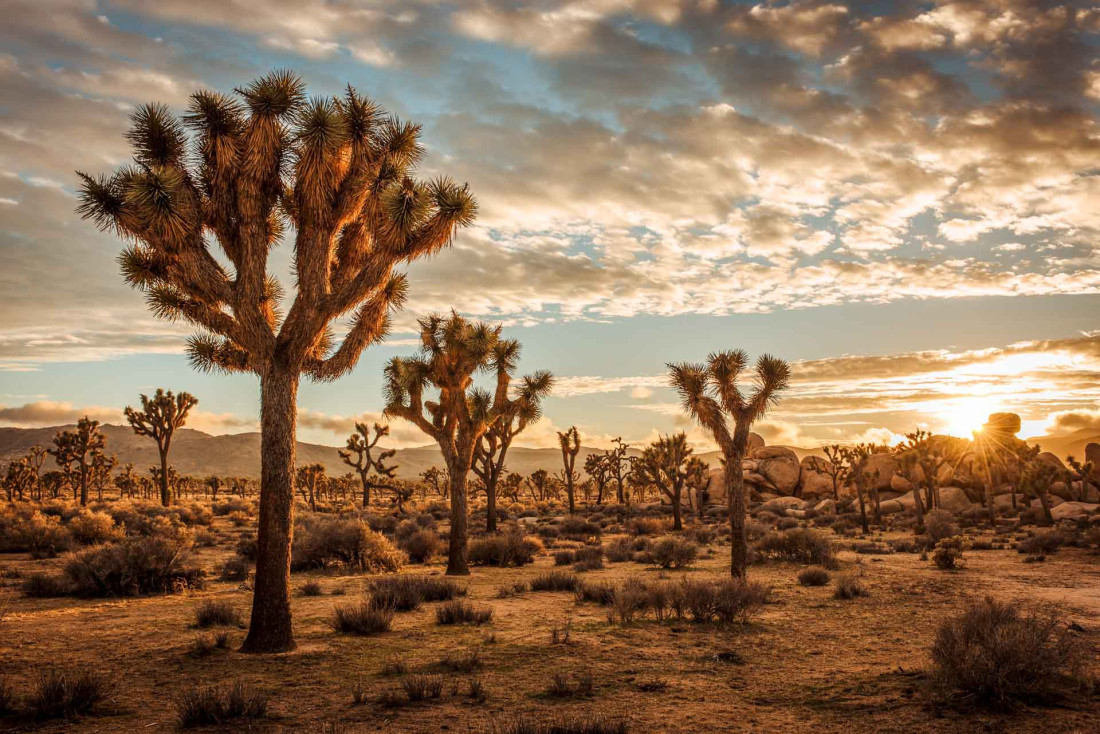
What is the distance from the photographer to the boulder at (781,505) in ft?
155

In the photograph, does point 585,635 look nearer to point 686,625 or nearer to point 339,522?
point 686,625

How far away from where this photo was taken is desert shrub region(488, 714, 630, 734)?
5.66 metres

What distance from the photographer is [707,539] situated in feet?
95.7

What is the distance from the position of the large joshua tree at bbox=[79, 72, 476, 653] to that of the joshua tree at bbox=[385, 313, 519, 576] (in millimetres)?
8500

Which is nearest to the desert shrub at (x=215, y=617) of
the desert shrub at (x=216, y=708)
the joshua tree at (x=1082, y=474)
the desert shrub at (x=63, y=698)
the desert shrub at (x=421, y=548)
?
the desert shrub at (x=63, y=698)

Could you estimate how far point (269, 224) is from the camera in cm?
1063

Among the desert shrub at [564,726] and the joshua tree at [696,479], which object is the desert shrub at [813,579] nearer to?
the desert shrub at [564,726]

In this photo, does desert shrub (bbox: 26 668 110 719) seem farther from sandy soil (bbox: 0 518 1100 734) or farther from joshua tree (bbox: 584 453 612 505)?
joshua tree (bbox: 584 453 612 505)

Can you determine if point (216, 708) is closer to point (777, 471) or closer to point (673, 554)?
point (673, 554)

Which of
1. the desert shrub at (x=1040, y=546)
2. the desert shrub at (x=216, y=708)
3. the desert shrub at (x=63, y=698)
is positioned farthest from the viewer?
the desert shrub at (x=1040, y=546)

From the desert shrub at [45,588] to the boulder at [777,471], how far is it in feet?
176

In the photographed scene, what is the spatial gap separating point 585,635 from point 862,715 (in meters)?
4.72

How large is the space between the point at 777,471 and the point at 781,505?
10837mm

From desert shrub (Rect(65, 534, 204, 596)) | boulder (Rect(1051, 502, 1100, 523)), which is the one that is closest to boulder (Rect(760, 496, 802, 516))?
boulder (Rect(1051, 502, 1100, 523))
